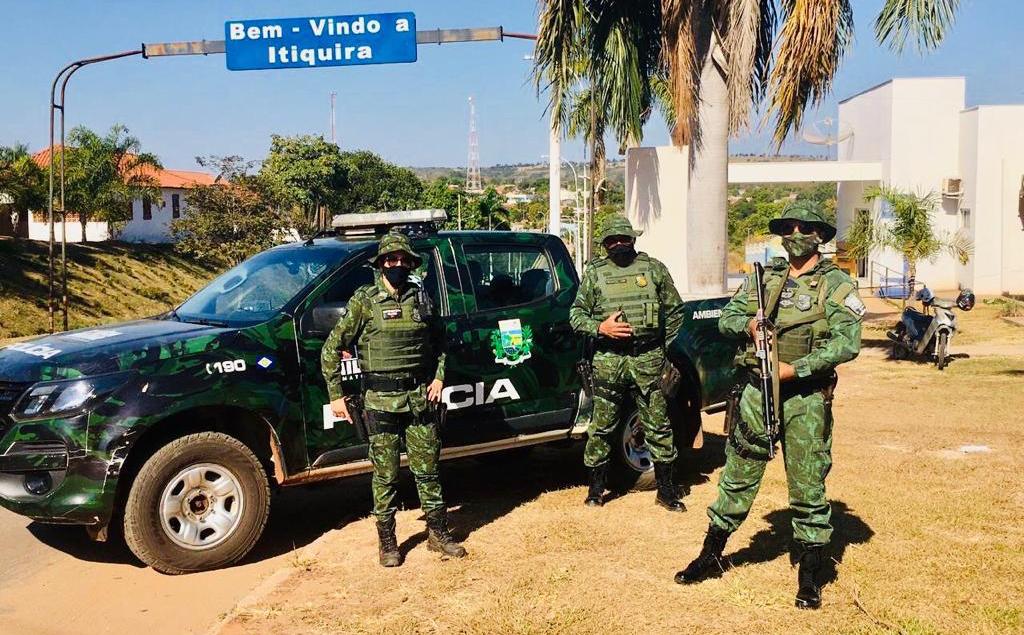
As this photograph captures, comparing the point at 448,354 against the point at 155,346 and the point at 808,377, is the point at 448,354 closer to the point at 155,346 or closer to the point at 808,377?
the point at 155,346

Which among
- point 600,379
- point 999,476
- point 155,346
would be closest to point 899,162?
point 999,476

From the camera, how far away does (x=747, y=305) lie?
4625 millimetres

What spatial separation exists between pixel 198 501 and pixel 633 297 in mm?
2841

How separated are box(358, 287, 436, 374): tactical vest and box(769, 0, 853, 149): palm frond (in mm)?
6978

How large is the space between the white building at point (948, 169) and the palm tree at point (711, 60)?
12782mm

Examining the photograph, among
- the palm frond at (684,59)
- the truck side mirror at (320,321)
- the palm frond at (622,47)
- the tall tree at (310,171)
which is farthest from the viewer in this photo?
the tall tree at (310,171)

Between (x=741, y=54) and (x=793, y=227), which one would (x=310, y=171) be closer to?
(x=741, y=54)

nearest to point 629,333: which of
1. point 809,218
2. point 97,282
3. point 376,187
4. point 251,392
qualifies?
point 809,218

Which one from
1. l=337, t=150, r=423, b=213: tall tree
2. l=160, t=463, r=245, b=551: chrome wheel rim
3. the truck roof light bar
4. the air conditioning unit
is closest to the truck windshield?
the truck roof light bar

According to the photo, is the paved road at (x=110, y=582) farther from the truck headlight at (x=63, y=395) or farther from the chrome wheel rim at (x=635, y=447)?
the chrome wheel rim at (x=635, y=447)

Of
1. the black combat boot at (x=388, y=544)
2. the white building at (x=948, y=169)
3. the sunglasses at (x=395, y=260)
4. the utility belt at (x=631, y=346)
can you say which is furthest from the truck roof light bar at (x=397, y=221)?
the white building at (x=948, y=169)

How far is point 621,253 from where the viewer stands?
20.2 ft

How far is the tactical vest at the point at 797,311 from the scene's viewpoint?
4.53 metres

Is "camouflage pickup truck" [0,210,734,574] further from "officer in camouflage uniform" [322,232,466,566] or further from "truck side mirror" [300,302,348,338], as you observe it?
"officer in camouflage uniform" [322,232,466,566]
